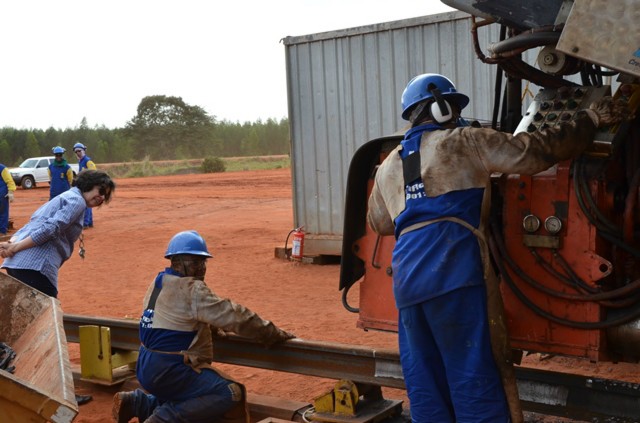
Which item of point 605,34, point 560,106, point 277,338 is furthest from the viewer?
point 277,338

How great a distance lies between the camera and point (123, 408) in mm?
5414

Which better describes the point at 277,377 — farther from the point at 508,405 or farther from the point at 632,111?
the point at 632,111

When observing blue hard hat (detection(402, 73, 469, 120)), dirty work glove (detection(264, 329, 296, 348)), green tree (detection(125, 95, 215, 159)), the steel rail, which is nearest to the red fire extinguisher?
the steel rail

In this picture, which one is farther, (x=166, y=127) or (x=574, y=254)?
(x=166, y=127)

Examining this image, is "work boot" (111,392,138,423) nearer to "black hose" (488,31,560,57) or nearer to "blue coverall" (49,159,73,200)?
"black hose" (488,31,560,57)

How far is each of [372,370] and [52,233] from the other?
8.49 ft

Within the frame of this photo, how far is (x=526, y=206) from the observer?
4.03 meters

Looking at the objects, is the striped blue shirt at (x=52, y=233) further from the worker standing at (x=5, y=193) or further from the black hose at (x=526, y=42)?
the worker standing at (x=5, y=193)

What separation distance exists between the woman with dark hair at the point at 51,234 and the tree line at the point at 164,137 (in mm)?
50934

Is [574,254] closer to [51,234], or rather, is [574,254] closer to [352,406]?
[352,406]

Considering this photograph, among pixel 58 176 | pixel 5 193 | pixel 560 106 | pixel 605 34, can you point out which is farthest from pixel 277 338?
pixel 5 193

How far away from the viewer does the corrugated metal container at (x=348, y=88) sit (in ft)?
33.4

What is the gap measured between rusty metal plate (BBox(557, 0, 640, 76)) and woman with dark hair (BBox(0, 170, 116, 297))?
386 cm

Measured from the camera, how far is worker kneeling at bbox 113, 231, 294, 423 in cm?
511
